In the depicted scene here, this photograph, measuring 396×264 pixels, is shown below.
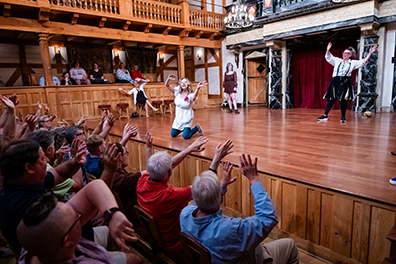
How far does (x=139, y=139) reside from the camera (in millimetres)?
4352

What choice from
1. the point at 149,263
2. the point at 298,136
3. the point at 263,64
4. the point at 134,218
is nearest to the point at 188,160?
the point at 134,218

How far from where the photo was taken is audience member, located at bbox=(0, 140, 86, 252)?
3.70ft

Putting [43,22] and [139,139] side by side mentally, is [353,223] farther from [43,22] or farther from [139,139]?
[43,22]

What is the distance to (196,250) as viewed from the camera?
1231 millimetres

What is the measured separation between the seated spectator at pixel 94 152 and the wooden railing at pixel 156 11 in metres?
6.81

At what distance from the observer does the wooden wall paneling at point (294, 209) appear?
215 cm

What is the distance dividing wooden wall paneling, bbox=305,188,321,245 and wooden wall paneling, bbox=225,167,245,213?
68 cm

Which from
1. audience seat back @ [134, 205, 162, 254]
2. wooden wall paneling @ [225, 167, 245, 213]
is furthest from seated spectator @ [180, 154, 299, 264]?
wooden wall paneling @ [225, 167, 245, 213]

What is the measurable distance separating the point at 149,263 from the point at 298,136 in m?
3.01

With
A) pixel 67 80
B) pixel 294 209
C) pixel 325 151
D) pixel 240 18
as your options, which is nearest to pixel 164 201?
pixel 294 209

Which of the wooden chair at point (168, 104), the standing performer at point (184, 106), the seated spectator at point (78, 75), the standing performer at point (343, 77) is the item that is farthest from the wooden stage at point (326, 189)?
the seated spectator at point (78, 75)

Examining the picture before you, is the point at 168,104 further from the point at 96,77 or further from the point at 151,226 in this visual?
the point at 151,226

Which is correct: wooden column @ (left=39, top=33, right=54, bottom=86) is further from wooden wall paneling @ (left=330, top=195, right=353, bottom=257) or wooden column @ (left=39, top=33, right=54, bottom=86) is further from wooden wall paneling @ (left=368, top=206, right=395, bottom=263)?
wooden wall paneling @ (left=368, top=206, right=395, bottom=263)

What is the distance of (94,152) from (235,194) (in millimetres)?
1433
